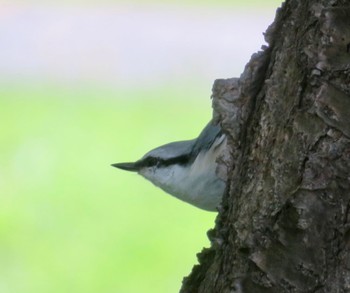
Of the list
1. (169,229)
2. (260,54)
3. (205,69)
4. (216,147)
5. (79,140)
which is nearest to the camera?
(260,54)

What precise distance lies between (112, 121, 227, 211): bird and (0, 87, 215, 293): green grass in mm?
1427

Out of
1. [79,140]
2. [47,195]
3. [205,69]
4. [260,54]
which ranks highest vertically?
[205,69]

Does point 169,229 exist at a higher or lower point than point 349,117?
higher

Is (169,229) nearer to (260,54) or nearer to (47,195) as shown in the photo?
(47,195)

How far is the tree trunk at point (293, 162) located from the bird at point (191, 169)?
1.99 ft

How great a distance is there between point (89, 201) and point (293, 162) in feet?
11.2

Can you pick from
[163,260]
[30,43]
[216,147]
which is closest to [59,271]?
[163,260]

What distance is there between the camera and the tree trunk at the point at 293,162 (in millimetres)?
1213

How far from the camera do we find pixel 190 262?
4.02 metres

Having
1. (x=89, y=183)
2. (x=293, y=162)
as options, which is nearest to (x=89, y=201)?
(x=89, y=183)

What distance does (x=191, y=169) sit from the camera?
2.31 meters

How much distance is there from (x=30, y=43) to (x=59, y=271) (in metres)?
2.60

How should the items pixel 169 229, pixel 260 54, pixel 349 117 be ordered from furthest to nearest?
pixel 169 229 → pixel 260 54 → pixel 349 117

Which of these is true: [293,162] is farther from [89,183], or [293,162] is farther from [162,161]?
[89,183]
